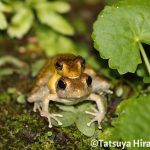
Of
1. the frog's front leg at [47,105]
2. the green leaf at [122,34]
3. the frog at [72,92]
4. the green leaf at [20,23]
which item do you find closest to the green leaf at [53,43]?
the green leaf at [20,23]

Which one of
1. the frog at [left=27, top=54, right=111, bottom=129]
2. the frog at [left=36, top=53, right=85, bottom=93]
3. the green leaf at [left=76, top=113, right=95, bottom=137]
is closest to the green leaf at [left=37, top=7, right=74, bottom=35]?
the frog at [left=27, top=54, right=111, bottom=129]

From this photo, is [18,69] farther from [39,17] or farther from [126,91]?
[126,91]

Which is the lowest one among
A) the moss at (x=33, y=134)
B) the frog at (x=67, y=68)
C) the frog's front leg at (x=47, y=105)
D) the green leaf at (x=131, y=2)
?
the moss at (x=33, y=134)

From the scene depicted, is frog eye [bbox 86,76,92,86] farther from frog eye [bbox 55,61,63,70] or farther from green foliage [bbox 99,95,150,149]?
green foliage [bbox 99,95,150,149]

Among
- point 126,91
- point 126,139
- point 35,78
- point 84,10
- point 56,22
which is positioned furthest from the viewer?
point 84,10

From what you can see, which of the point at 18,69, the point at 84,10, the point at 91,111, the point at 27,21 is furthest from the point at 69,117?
the point at 84,10

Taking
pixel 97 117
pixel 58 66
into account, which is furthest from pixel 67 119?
pixel 58 66

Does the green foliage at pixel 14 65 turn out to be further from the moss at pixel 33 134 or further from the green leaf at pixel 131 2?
the green leaf at pixel 131 2
